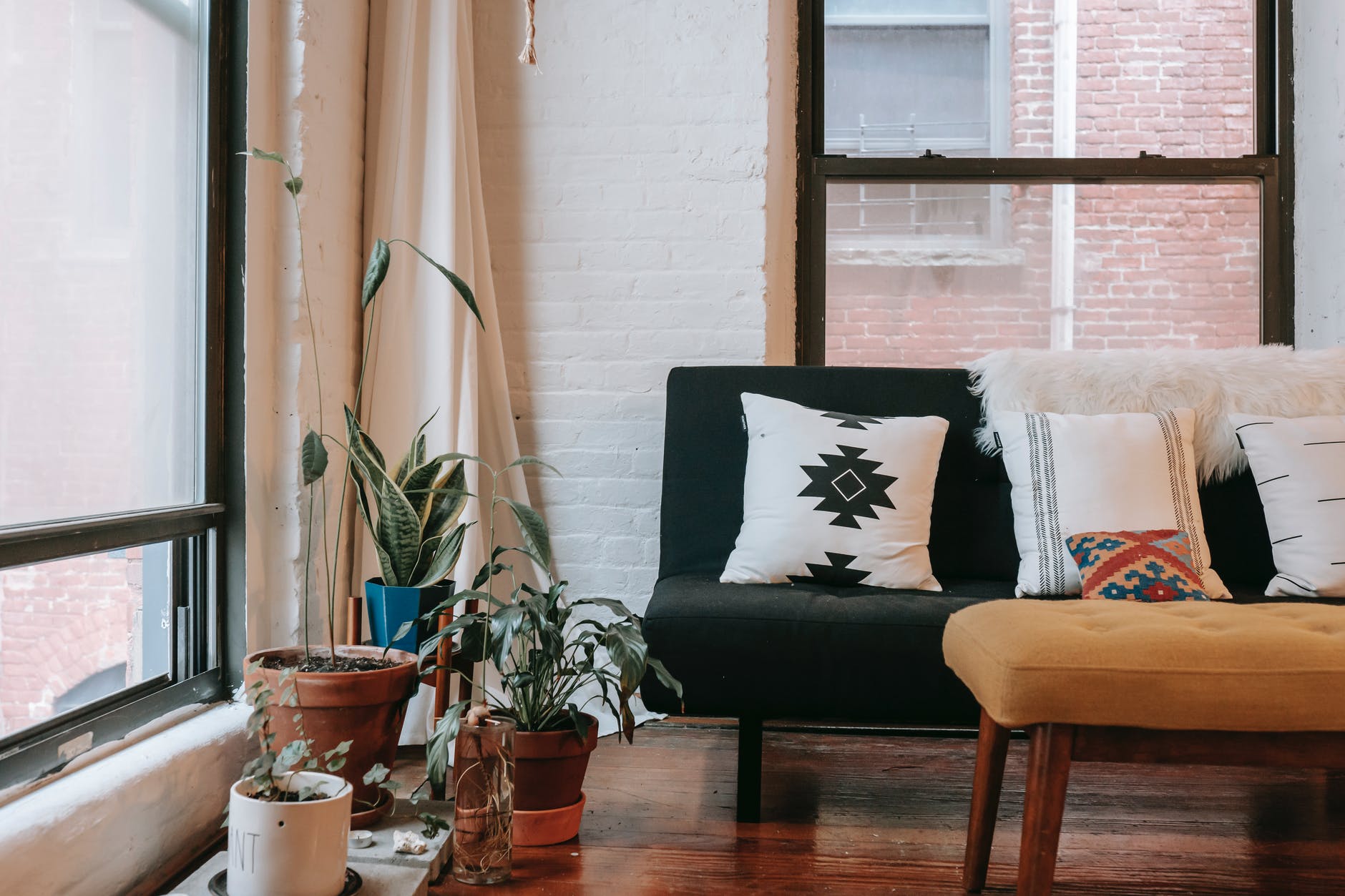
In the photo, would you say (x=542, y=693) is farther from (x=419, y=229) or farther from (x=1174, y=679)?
(x=419, y=229)

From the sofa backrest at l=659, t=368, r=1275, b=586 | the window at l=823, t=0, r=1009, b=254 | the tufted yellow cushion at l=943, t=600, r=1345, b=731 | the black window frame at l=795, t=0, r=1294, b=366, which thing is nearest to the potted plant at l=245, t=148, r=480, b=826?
the sofa backrest at l=659, t=368, r=1275, b=586

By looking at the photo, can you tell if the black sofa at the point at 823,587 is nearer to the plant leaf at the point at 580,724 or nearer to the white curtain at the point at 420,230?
the plant leaf at the point at 580,724

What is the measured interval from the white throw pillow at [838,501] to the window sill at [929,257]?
2.90 feet

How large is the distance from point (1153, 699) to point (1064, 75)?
7.13ft

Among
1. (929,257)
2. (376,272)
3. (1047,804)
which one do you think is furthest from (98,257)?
(929,257)

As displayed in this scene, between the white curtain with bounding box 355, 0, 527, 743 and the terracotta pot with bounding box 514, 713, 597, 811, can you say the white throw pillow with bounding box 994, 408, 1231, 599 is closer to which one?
the terracotta pot with bounding box 514, 713, 597, 811

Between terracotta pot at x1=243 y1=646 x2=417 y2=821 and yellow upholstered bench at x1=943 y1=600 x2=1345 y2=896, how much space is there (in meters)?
0.97

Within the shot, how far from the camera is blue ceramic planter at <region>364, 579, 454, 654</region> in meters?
1.92

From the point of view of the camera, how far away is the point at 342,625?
2268mm

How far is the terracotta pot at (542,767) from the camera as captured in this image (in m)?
1.69

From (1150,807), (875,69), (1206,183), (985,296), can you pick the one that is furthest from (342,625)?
(1206,183)

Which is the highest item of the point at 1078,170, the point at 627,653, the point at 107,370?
the point at 1078,170

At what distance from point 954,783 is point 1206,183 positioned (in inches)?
76.5

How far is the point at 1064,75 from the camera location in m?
2.84
